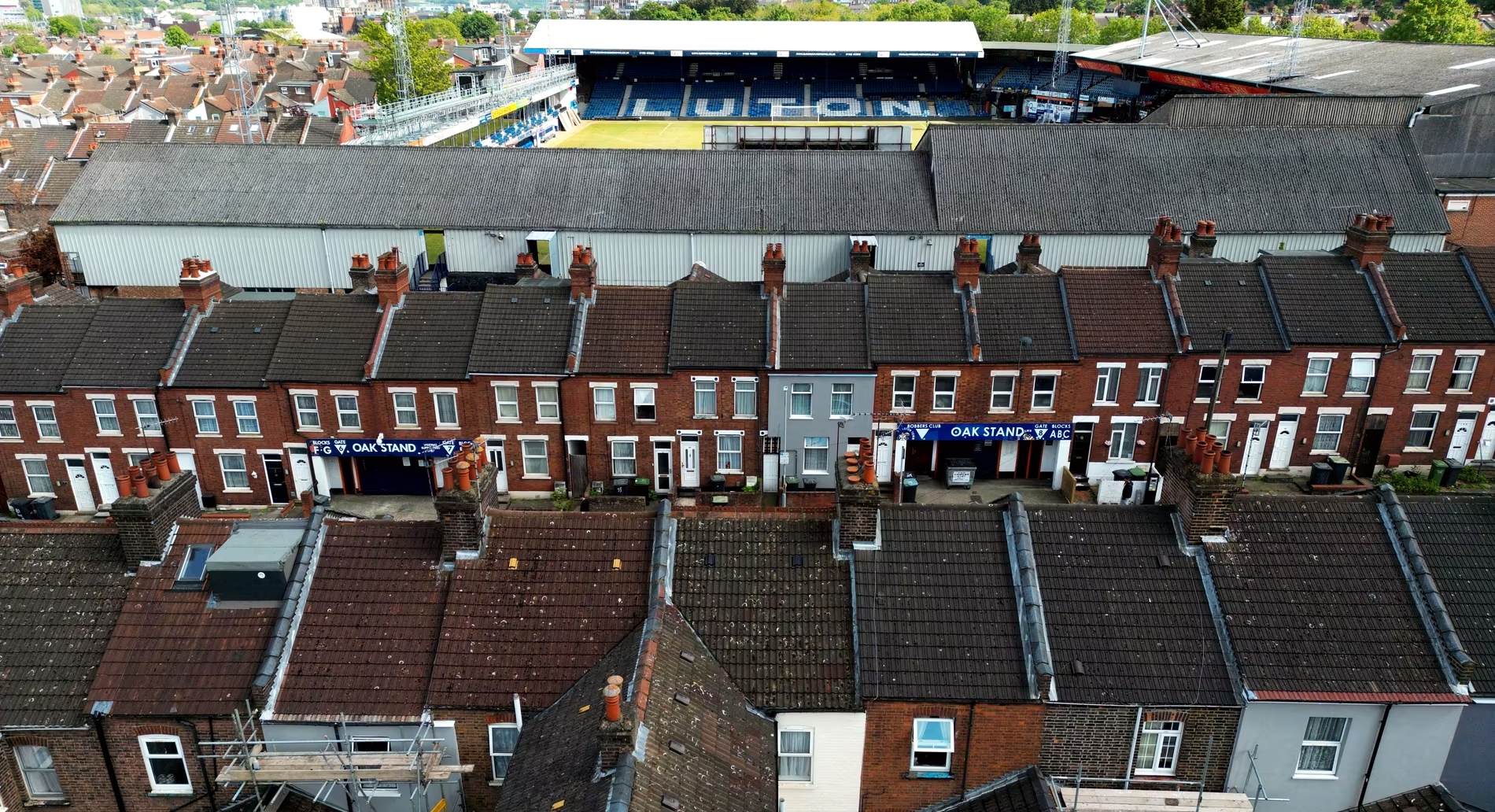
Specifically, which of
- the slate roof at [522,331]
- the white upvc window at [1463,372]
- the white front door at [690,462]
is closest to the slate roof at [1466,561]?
the white upvc window at [1463,372]

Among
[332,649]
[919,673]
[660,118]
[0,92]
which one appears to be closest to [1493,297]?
[919,673]

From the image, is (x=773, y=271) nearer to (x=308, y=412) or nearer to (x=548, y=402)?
(x=548, y=402)

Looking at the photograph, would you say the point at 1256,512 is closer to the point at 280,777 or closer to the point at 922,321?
the point at 922,321

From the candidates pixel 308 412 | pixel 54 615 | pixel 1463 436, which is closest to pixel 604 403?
pixel 308 412

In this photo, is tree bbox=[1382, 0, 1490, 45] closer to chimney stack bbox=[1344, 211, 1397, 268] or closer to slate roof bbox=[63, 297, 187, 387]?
chimney stack bbox=[1344, 211, 1397, 268]

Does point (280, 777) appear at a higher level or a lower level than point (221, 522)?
lower

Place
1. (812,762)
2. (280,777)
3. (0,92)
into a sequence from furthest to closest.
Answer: (0,92)
(812,762)
(280,777)
